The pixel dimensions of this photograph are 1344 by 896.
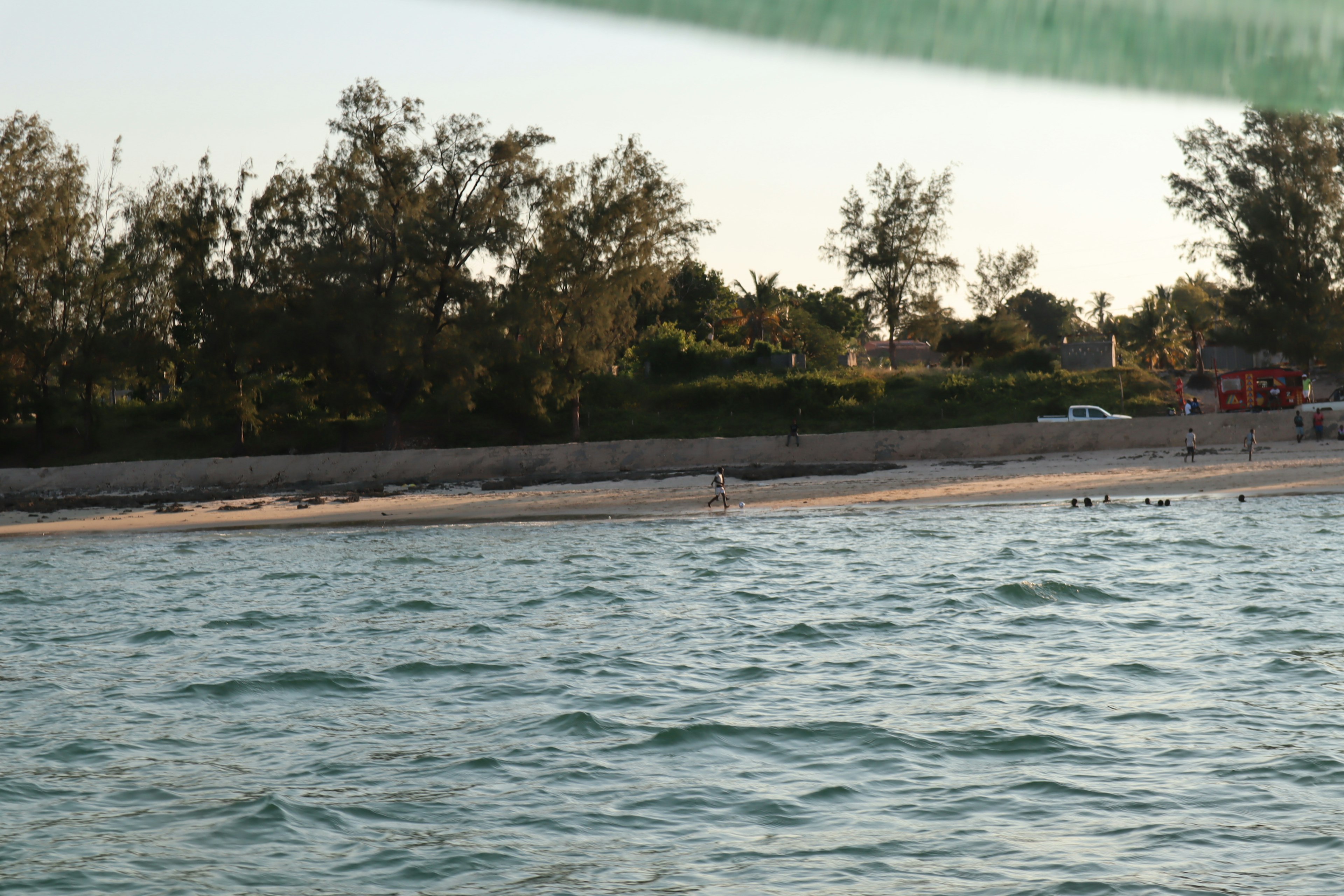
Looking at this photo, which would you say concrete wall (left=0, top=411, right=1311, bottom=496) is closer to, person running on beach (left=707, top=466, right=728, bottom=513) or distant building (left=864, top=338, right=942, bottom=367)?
person running on beach (left=707, top=466, right=728, bottom=513)

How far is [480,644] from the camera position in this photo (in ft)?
53.3

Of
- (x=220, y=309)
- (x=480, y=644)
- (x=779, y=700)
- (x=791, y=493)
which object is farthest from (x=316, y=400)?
(x=779, y=700)

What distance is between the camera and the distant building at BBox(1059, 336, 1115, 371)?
52.9 meters

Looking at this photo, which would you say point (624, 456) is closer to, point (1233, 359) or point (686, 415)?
point (686, 415)

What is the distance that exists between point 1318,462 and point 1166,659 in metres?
22.6

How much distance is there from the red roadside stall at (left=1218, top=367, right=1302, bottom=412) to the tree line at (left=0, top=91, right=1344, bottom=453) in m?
3.86

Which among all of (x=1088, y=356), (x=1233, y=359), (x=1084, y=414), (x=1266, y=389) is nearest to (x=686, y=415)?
(x=1084, y=414)

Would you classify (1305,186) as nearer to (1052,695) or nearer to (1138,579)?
(1138,579)

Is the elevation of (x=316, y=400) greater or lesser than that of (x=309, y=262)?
lesser

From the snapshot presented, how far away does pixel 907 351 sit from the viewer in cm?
8925

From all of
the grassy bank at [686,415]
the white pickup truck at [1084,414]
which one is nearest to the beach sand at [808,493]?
the white pickup truck at [1084,414]

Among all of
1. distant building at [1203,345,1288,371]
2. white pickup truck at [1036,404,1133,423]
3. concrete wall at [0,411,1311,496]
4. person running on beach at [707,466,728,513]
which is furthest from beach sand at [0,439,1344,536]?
distant building at [1203,345,1288,371]

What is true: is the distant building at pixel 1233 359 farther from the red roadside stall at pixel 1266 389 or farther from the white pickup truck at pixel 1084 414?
the white pickup truck at pixel 1084 414

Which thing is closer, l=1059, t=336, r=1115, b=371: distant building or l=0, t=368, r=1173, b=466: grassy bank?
l=0, t=368, r=1173, b=466: grassy bank
